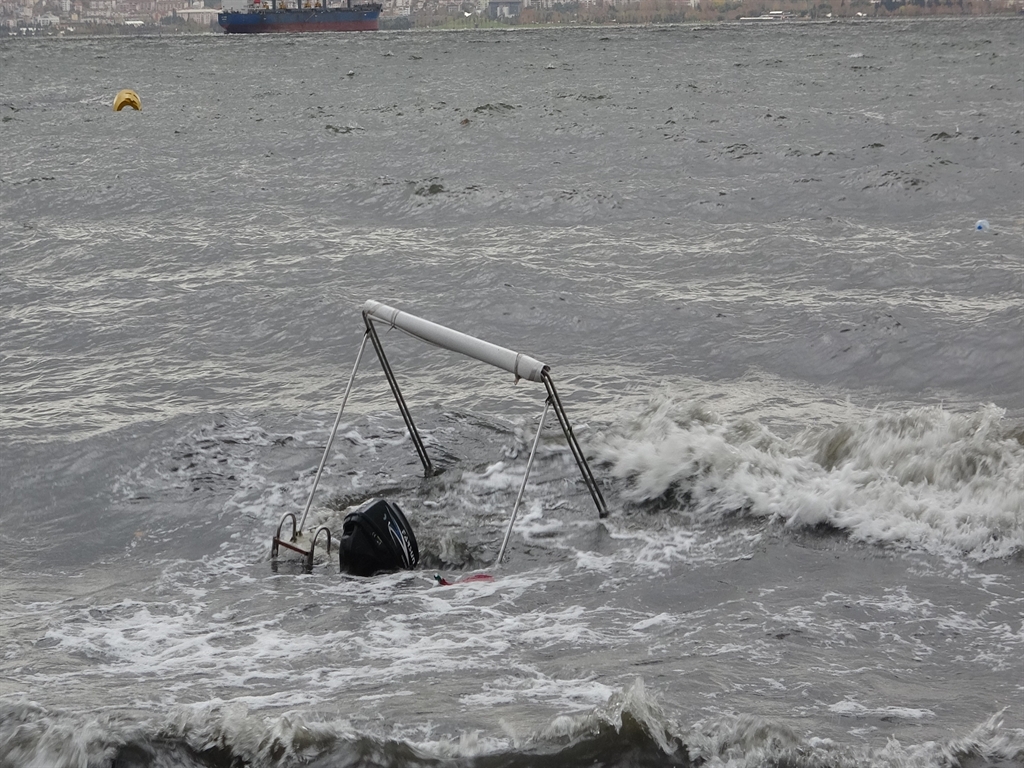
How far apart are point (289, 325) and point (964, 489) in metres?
8.98

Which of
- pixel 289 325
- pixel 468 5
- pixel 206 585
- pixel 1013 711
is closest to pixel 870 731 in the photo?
pixel 1013 711

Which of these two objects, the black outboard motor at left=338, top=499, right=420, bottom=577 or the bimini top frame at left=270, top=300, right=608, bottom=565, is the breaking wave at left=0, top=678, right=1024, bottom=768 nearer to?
the black outboard motor at left=338, top=499, right=420, bottom=577

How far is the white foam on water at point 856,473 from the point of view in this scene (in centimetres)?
874

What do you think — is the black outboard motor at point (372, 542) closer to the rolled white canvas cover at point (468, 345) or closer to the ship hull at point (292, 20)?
the rolled white canvas cover at point (468, 345)

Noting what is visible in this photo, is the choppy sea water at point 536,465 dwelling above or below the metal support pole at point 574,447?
below

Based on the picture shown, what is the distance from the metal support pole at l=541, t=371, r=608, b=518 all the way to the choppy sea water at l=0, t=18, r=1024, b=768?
0.83 feet

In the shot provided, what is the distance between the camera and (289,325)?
51.1ft

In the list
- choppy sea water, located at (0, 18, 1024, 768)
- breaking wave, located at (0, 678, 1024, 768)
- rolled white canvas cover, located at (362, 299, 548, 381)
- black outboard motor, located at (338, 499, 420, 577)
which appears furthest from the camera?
rolled white canvas cover, located at (362, 299, 548, 381)

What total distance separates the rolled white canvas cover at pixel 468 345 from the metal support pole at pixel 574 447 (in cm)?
11

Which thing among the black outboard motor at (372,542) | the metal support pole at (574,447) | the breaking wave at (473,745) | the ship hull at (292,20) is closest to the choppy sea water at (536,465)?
the breaking wave at (473,745)

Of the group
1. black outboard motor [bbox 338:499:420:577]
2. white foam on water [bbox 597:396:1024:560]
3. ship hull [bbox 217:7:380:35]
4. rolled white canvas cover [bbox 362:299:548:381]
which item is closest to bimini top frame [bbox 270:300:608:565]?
rolled white canvas cover [bbox 362:299:548:381]

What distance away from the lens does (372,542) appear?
8297 millimetres

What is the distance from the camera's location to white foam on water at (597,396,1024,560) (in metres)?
8.74

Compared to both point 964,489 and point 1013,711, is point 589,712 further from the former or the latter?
point 964,489
